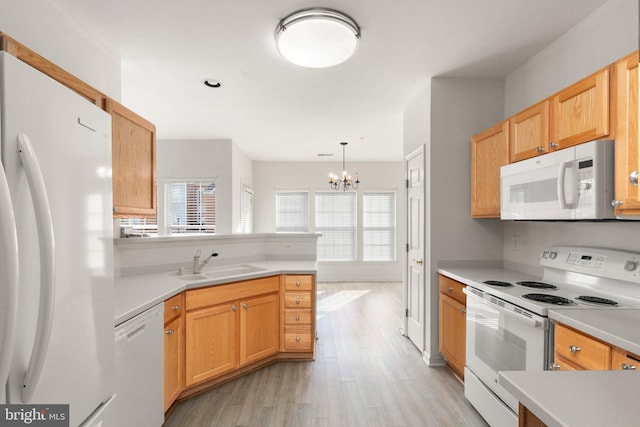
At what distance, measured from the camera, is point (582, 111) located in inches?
69.2

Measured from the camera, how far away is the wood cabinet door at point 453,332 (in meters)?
2.49

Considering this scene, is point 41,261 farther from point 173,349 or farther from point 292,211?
point 292,211

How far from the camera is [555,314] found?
1550 millimetres

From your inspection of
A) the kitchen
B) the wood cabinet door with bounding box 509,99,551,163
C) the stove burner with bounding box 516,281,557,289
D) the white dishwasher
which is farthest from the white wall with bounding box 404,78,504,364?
the white dishwasher

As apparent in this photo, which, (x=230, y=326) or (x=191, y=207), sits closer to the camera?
(x=230, y=326)

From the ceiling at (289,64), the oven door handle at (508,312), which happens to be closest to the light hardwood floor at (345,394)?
the oven door handle at (508,312)

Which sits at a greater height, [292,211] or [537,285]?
[292,211]

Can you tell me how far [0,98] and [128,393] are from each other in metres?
1.48

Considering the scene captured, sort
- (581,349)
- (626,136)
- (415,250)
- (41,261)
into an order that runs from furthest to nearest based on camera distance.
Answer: (415,250) < (626,136) < (581,349) < (41,261)

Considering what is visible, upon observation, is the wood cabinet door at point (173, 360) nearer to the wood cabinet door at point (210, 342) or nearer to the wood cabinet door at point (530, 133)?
the wood cabinet door at point (210, 342)

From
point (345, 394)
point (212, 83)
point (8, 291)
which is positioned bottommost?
point (345, 394)

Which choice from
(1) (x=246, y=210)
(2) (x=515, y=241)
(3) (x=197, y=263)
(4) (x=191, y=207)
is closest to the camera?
(2) (x=515, y=241)

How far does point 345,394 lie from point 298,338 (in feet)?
2.45

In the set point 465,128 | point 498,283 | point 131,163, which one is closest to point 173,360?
point 131,163
